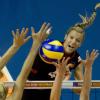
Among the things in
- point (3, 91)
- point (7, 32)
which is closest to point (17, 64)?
point (7, 32)

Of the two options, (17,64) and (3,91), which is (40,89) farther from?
(17,64)

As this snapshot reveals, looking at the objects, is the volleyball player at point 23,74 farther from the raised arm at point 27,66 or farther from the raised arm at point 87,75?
the raised arm at point 87,75

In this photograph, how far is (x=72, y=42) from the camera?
337 centimetres

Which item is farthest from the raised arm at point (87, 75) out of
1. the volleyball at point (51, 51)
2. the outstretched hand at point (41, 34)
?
the volleyball at point (51, 51)

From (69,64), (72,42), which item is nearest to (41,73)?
(69,64)

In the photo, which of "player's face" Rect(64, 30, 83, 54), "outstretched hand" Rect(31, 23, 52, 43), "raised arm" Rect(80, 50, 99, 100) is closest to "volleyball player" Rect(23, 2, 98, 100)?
"player's face" Rect(64, 30, 83, 54)

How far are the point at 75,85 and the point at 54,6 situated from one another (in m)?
2.46

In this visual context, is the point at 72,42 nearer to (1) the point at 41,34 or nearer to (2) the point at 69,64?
(2) the point at 69,64

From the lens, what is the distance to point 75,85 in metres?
3.38

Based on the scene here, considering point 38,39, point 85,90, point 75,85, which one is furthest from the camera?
point 75,85

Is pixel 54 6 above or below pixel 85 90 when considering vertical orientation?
above

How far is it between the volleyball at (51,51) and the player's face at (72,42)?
0.06 m

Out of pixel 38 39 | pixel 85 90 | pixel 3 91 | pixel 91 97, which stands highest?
pixel 91 97

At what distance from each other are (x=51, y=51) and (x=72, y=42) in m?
0.22
